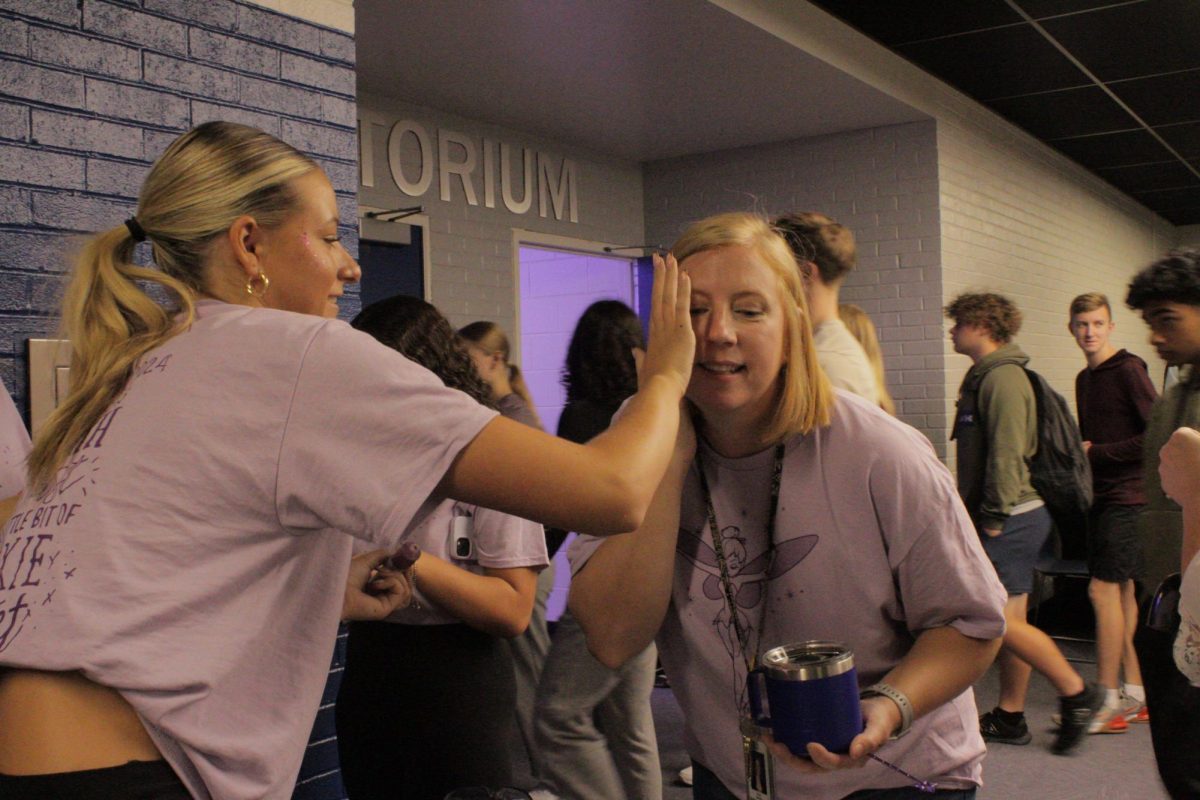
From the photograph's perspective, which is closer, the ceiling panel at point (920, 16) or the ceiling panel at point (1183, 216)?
the ceiling panel at point (920, 16)

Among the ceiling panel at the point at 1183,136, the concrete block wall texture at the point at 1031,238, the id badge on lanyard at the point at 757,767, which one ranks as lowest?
the id badge on lanyard at the point at 757,767

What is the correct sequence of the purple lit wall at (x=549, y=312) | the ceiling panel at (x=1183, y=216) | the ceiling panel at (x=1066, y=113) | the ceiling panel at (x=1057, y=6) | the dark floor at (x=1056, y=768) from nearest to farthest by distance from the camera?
the dark floor at (x=1056, y=768), the ceiling panel at (x=1057, y=6), the ceiling panel at (x=1066, y=113), the purple lit wall at (x=549, y=312), the ceiling panel at (x=1183, y=216)

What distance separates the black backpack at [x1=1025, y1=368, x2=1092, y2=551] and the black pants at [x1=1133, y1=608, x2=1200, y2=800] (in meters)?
2.87

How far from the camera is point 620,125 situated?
648 centimetres

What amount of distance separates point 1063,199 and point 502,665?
8.11 meters

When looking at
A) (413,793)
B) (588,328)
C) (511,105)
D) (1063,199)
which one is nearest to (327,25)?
(588,328)

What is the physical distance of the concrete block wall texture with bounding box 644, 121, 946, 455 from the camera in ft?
21.0

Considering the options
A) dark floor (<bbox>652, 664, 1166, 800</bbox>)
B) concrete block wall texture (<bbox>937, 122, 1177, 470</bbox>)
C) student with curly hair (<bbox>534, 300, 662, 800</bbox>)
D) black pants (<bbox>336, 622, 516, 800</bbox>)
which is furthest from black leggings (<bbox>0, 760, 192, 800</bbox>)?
concrete block wall texture (<bbox>937, 122, 1177, 470</bbox>)

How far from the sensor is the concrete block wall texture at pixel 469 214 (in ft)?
18.4

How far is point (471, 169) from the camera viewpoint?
612cm

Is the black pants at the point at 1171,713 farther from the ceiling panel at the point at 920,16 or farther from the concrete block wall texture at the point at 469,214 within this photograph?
the concrete block wall texture at the point at 469,214

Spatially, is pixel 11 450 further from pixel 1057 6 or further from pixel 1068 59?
pixel 1068 59

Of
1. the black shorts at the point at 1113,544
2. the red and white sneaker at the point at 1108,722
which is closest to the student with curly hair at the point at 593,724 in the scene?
the red and white sneaker at the point at 1108,722

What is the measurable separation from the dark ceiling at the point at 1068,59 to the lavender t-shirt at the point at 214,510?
15.3 ft
